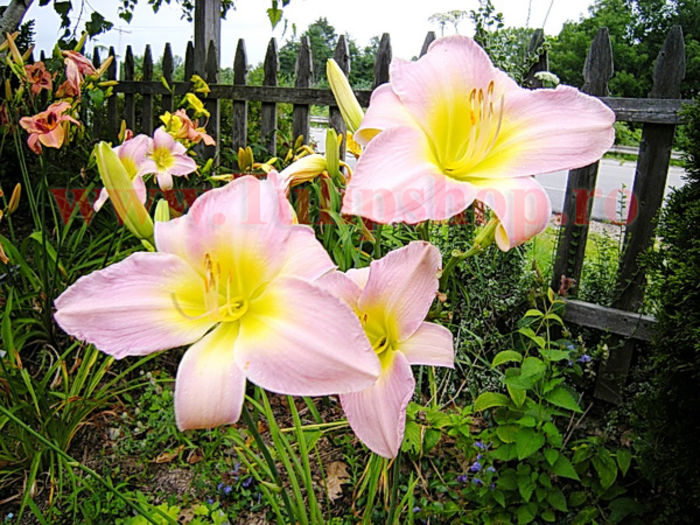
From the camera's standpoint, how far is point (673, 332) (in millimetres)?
1719

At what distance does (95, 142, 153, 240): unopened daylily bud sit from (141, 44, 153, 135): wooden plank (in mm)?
5198

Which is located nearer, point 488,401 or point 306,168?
point 306,168

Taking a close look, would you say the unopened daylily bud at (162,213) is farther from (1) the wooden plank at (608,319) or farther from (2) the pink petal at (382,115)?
(1) the wooden plank at (608,319)

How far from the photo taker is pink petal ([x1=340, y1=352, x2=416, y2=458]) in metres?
0.51

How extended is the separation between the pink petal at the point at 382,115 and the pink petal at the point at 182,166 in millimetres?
1098

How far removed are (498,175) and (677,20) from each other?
32.0 metres

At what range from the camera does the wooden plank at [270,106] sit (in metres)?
4.29

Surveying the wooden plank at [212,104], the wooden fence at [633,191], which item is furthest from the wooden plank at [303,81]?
the wooden plank at [212,104]

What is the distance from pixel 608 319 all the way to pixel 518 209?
101 inches

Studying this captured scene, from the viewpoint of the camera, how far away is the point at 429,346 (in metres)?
0.58

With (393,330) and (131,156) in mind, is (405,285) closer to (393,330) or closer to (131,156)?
(393,330)

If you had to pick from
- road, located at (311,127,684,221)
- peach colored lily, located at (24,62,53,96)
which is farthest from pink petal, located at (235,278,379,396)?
road, located at (311,127,684,221)

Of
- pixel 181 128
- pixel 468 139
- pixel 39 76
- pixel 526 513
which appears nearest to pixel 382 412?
pixel 468 139

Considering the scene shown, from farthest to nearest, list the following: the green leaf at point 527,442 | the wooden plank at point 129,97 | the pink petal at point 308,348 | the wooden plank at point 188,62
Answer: the wooden plank at point 129,97
the wooden plank at point 188,62
the green leaf at point 527,442
the pink petal at point 308,348
